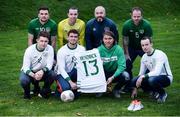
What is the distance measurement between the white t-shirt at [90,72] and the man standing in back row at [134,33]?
1.03 metres

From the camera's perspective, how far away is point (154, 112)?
826cm

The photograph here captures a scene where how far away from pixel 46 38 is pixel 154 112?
2616 mm

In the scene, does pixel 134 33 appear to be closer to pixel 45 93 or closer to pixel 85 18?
pixel 45 93

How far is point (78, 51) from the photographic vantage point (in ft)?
31.4

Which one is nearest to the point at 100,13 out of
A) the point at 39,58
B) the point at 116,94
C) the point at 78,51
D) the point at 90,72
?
the point at 78,51

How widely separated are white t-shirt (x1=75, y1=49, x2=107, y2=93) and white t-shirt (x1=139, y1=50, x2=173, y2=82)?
87cm

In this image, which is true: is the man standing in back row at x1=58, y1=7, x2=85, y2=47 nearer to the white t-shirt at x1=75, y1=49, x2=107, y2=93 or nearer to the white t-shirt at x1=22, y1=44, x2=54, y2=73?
the white t-shirt at x1=22, y1=44, x2=54, y2=73

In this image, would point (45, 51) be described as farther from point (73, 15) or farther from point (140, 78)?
point (140, 78)

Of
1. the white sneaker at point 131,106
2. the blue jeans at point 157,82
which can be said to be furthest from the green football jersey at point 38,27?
the white sneaker at point 131,106

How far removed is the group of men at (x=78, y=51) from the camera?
912 centimetres

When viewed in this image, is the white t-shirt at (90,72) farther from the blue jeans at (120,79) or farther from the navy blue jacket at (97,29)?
the navy blue jacket at (97,29)

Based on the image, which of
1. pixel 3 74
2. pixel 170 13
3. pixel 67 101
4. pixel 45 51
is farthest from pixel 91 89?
pixel 170 13

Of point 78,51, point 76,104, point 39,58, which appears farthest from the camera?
point 78,51

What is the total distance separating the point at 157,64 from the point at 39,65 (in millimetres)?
2373
